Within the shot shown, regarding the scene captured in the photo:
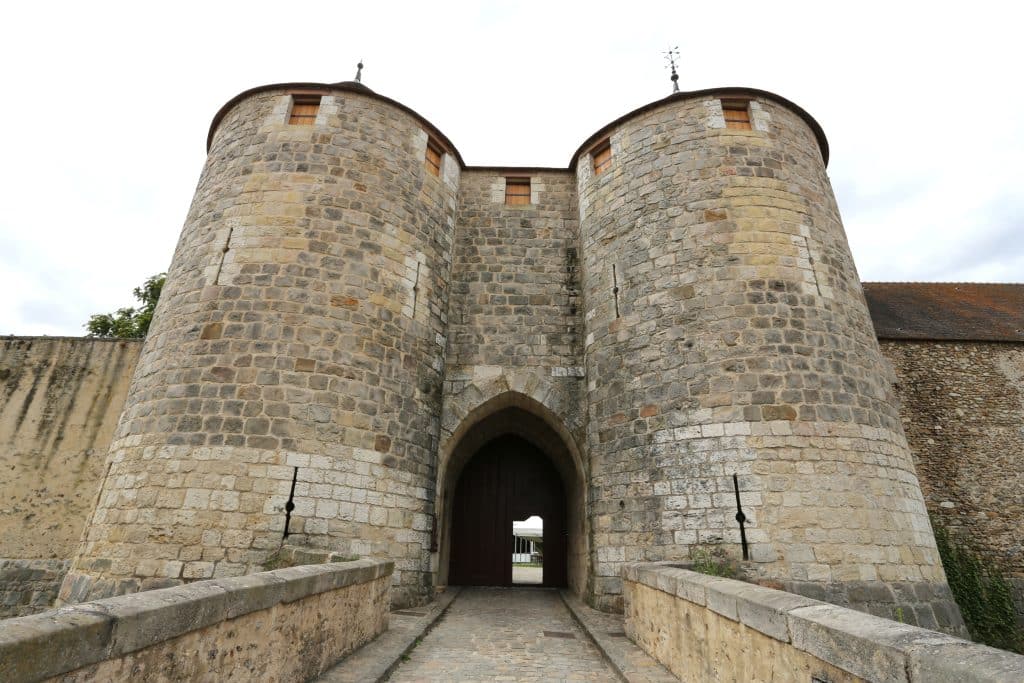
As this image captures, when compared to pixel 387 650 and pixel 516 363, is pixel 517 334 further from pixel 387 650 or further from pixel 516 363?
pixel 387 650

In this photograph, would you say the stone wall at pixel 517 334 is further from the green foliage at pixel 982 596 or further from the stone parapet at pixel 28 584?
the green foliage at pixel 982 596

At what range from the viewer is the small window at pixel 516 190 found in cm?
958

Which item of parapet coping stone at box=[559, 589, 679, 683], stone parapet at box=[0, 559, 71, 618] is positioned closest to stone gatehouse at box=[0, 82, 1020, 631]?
stone parapet at box=[0, 559, 71, 618]

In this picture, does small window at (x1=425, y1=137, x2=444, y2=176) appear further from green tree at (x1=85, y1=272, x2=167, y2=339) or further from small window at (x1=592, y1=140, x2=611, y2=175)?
green tree at (x1=85, y1=272, x2=167, y2=339)

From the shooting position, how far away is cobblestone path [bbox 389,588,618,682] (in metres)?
3.88

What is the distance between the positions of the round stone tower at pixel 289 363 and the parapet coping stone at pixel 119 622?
287cm

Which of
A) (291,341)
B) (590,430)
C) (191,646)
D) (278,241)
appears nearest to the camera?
(191,646)

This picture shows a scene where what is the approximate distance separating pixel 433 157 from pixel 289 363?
450 centimetres

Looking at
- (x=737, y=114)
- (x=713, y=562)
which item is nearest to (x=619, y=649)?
(x=713, y=562)

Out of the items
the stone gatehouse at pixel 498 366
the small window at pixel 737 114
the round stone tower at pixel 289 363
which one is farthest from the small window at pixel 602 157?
the round stone tower at pixel 289 363

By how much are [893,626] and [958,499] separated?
8.97 metres

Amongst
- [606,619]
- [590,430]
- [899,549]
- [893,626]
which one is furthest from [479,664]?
[899,549]

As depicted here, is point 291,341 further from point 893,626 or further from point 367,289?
point 893,626

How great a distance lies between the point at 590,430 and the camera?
729 cm
